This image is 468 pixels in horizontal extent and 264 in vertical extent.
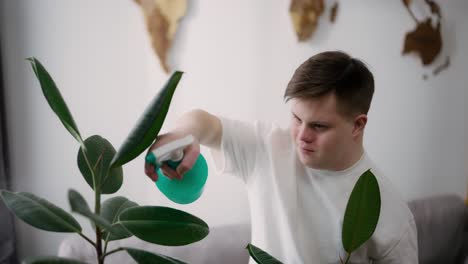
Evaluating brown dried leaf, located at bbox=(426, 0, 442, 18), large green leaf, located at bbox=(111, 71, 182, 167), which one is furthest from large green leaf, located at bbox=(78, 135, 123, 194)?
brown dried leaf, located at bbox=(426, 0, 442, 18)

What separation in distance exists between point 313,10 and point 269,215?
94 cm

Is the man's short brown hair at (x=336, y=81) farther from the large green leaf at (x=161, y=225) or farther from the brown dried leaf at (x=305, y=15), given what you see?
the brown dried leaf at (x=305, y=15)

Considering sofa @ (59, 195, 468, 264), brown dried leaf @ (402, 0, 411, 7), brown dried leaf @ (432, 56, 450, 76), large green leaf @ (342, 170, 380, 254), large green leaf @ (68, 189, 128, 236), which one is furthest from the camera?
brown dried leaf @ (432, 56, 450, 76)

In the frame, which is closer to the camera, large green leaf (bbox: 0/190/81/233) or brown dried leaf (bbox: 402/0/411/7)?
large green leaf (bbox: 0/190/81/233)

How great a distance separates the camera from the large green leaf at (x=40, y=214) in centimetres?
58

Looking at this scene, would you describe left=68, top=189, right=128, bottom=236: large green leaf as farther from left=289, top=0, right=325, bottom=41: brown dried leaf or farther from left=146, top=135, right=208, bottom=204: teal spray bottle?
left=289, top=0, right=325, bottom=41: brown dried leaf

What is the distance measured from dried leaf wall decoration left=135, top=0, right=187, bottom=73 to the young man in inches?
20.9

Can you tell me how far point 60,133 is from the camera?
1.46m

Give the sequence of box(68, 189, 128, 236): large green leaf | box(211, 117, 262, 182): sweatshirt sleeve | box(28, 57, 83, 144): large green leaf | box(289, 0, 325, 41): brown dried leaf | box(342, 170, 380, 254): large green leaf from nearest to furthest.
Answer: box(68, 189, 128, 236): large green leaf, box(28, 57, 83, 144): large green leaf, box(342, 170, 380, 254): large green leaf, box(211, 117, 262, 182): sweatshirt sleeve, box(289, 0, 325, 41): brown dried leaf

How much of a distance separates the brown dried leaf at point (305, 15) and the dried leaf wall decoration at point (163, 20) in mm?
462

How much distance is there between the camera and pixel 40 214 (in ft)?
1.92

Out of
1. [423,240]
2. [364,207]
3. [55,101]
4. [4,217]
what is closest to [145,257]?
[55,101]

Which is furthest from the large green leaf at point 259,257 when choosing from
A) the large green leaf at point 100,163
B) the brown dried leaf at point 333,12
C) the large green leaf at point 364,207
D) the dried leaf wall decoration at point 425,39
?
the dried leaf wall decoration at point 425,39

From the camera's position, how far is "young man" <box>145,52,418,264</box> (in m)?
0.96
